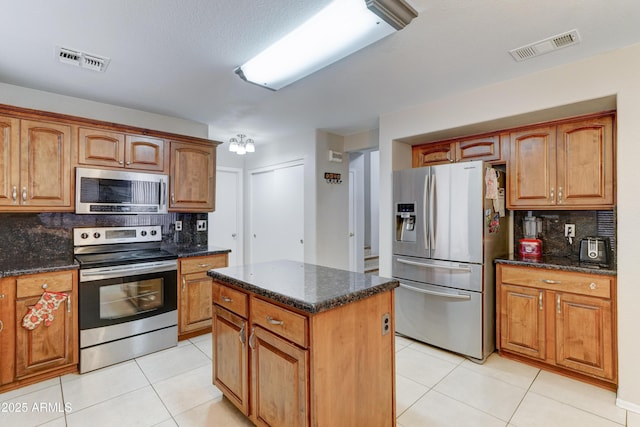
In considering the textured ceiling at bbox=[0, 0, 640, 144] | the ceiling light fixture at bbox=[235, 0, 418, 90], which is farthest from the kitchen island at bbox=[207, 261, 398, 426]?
the textured ceiling at bbox=[0, 0, 640, 144]

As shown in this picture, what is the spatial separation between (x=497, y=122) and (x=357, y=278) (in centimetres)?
198

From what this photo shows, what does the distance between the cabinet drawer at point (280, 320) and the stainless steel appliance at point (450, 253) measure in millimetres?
1852

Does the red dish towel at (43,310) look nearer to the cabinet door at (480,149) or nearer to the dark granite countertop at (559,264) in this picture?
the dark granite countertop at (559,264)

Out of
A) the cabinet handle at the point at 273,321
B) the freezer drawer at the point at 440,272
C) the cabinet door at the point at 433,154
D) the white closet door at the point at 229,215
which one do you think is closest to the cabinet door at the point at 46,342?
the cabinet handle at the point at 273,321

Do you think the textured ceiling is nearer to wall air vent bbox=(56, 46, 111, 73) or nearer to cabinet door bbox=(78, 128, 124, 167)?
wall air vent bbox=(56, 46, 111, 73)

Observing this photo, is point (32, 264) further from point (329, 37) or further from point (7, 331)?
point (329, 37)

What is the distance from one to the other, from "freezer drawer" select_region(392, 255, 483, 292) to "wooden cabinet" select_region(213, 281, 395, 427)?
4.30ft

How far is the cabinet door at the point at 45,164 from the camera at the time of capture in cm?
251

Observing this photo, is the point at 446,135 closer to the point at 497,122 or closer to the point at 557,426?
the point at 497,122

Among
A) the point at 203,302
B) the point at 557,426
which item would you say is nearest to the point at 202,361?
the point at 203,302

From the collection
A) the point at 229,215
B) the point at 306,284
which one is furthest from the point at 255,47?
the point at 229,215

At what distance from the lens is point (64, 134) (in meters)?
2.70

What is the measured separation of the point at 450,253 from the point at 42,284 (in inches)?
132

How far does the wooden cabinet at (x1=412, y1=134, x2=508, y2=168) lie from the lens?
2.95 m
